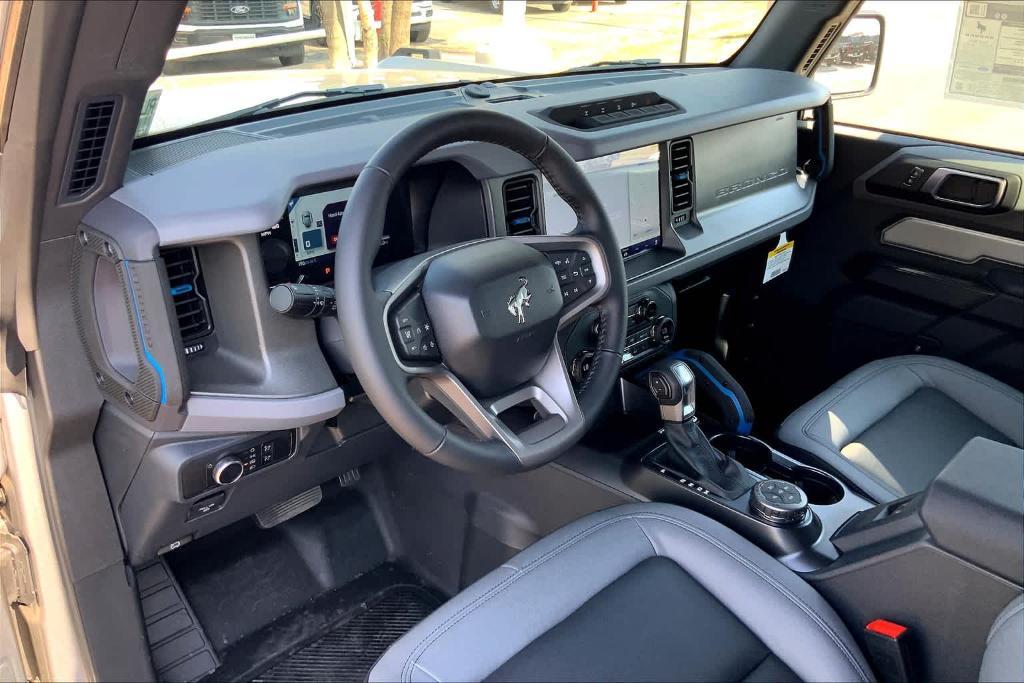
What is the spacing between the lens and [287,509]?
2.18 m

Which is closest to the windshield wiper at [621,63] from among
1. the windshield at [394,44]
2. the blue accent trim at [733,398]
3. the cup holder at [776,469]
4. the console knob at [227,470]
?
the windshield at [394,44]

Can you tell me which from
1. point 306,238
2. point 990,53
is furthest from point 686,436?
point 990,53

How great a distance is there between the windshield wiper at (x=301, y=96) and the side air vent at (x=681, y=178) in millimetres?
730

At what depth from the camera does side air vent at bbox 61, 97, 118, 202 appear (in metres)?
1.32

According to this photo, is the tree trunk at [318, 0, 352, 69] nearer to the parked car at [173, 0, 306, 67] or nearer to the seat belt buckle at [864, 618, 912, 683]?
the parked car at [173, 0, 306, 67]

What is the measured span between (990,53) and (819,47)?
48 cm

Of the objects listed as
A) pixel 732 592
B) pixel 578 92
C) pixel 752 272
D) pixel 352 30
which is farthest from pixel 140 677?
pixel 752 272

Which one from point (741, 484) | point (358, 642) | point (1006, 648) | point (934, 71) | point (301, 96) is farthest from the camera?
point (934, 71)

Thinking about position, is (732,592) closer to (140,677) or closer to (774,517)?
(774,517)

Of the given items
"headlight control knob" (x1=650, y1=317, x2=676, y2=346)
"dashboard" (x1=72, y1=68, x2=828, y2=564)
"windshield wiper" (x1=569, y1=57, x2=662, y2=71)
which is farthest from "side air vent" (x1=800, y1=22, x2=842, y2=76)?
"headlight control knob" (x1=650, y1=317, x2=676, y2=346)

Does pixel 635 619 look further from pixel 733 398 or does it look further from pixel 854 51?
pixel 854 51

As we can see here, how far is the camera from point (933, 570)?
1.35 meters

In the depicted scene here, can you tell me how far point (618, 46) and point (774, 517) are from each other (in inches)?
61.9

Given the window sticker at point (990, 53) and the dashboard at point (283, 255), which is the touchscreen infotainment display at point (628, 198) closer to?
the dashboard at point (283, 255)
